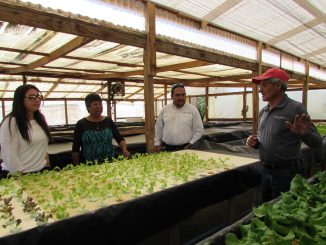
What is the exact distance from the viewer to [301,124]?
2.06m

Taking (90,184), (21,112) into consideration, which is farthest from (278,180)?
(21,112)

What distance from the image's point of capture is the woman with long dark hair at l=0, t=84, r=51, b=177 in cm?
230

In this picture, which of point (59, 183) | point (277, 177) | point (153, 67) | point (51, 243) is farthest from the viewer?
point (153, 67)

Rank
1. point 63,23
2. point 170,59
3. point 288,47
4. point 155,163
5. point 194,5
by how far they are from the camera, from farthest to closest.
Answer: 1. point 170,59
2. point 288,47
3. point 194,5
4. point 155,163
5. point 63,23

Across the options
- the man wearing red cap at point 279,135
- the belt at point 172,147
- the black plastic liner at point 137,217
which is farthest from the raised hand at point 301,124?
the belt at point 172,147

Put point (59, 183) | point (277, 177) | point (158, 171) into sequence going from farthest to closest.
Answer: point (158, 171) → point (277, 177) → point (59, 183)

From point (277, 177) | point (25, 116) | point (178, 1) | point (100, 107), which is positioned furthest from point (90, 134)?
point (277, 177)

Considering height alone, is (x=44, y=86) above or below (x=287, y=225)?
above

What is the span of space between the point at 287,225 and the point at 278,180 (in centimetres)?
120

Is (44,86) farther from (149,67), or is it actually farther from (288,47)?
(288,47)

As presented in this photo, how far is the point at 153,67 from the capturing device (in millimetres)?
3492

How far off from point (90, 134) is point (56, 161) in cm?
151

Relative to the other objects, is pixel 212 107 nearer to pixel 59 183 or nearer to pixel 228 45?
pixel 228 45

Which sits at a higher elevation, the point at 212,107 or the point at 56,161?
the point at 212,107
